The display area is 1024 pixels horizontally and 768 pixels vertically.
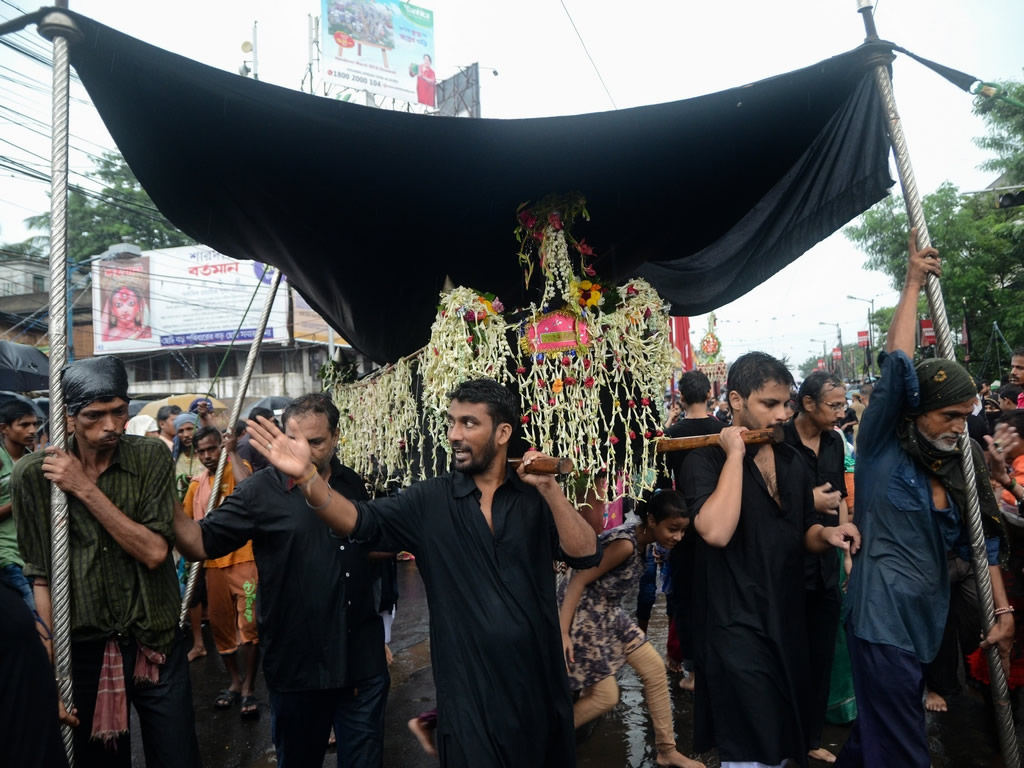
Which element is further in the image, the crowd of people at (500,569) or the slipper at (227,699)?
the slipper at (227,699)

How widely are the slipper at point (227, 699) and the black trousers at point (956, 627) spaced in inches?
179

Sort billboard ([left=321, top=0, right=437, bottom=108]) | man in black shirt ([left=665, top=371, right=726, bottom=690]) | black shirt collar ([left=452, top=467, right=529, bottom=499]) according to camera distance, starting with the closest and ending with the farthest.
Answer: black shirt collar ([left=452, top=467, right=529, bottom=499]), man in black shirt ([left=665, top=371, right=726, bottom=690]), billboard ([left=321, top=0, right=437, bottom=108])

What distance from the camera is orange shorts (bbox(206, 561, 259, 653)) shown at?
4.91 metres

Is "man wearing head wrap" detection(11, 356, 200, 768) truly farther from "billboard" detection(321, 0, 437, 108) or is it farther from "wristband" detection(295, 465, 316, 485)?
"billboard" detection(321, 0, 437, 108)

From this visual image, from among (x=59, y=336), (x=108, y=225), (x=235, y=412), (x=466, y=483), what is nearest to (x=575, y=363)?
(x=466, y=483)

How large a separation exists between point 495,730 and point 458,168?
256 centimetres

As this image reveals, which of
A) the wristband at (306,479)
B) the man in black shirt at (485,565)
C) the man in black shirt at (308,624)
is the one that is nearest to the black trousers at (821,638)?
the man in black shirt at (485,565)

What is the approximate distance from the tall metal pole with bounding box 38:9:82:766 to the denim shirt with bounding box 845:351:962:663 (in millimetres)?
2943

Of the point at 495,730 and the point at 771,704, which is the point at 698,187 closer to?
the point at 771,704

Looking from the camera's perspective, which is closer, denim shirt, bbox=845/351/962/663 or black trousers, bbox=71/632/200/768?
black trousers, bbox=71/632/200/768

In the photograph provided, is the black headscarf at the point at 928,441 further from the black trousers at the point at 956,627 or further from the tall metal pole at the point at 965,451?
the black trousers at the point at 956,627

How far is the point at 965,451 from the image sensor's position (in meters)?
2.89

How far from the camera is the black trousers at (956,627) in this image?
13.6 feet

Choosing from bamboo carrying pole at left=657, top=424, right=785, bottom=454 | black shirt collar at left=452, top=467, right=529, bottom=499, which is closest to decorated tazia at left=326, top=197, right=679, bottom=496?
bamboo carrying pole at left=657, top=424, right=785, bottom=454
